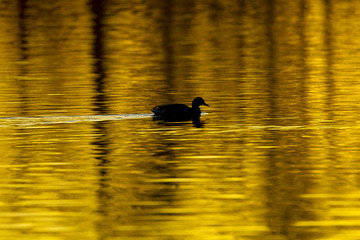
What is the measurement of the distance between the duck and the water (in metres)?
0.31

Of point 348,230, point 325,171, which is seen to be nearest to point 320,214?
point 348,230

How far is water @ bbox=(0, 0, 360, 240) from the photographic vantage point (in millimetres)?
16906

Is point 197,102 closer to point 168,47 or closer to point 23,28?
point 168,47

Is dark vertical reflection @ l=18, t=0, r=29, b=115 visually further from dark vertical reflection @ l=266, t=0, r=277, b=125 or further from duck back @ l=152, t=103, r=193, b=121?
dark vertical reflection @ l=266, t=0, r=277, b=125

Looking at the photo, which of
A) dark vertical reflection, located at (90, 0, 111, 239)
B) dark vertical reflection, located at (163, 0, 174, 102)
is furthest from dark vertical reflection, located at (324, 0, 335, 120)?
dark vertical reflection, located at (90, 0, 111, 239)

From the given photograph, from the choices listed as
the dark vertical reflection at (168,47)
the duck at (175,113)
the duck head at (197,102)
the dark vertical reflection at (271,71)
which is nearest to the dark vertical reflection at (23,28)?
the dark vertical reflection at (168,47)

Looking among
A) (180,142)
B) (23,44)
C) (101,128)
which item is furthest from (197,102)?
(23,44)

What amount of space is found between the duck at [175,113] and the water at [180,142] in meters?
0.31

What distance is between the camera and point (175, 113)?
27.4 m

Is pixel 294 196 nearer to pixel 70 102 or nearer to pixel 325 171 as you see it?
pixel 325 171

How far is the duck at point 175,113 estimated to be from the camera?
27125 mm

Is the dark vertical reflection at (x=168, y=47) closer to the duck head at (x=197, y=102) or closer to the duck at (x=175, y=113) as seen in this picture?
the duck head at (x=197, y=102)

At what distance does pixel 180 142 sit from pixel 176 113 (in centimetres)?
350

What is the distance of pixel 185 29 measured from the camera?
206 feet
